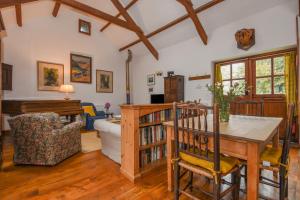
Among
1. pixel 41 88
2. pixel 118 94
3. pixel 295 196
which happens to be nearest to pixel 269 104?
pixel 295 196

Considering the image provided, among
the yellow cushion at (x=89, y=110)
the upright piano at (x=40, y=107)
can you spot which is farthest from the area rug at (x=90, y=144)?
the yellow cushion at (x=89, y=110)

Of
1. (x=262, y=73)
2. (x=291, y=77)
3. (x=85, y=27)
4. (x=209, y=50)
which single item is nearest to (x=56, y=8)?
(x=85, y=27)

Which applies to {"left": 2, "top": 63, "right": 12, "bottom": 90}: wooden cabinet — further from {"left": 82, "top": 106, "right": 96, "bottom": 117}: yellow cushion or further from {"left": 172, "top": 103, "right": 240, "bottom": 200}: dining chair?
{"left": 172, "top": 103, "right": 240, "bottom": 200}: dining chair

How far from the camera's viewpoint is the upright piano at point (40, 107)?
335 cm

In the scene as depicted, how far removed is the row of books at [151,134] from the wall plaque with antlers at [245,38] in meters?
3.16

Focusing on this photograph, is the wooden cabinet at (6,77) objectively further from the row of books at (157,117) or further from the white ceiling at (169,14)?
the row of books at (157,117)

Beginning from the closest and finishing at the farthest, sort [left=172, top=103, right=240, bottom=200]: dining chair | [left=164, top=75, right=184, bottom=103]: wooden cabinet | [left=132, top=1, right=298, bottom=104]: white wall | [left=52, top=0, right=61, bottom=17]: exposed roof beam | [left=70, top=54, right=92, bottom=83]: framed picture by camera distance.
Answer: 1. [left=172, top=103, right=240, bottom=200]: dining chair
2. [left=132, top=1, right=298, bottom=104]: white wall
3. [left=52, top=0, right=61, bottom=17]: exposed roof beam
4. [left=164, top=75, right=184, bottom=103]: wooden cabinet
5. [left=70, top=54, right=92, bottom=83]: framed picture

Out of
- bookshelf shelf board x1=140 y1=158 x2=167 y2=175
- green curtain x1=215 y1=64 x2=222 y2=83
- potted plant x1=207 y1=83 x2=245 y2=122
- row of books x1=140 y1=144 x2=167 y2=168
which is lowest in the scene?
bookshelf shelf board x1=140 y1=158 x2=167 y2=175

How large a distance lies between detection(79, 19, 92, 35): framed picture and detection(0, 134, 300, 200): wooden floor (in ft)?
16.7

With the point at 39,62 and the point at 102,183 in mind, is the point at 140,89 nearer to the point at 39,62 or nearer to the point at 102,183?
the point at 39,62

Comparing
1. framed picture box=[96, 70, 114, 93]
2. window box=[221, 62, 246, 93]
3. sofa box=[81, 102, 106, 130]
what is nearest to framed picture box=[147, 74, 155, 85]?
framed picture box=[96, 70, 114, 93]

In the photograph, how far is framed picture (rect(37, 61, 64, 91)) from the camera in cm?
530

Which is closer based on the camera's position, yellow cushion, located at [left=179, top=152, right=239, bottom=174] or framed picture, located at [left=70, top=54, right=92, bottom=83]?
yellow cushion, located at [left=179, top=152, right=239, bottom=174]

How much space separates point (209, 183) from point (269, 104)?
3.10 metres
